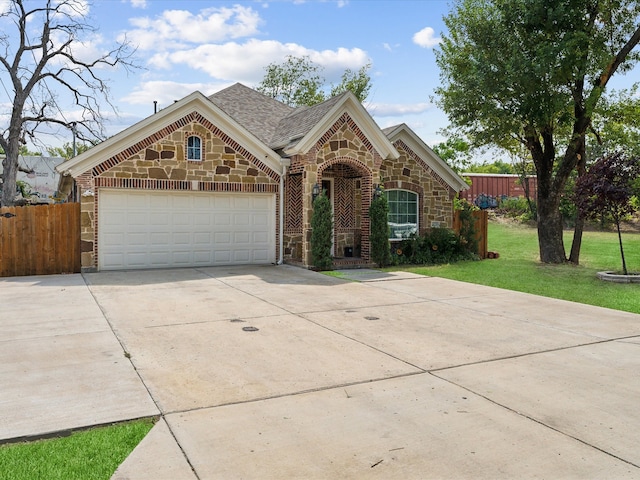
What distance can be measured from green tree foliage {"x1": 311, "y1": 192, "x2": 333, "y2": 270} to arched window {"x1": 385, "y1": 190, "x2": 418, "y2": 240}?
11.6ft

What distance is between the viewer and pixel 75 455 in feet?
12.4

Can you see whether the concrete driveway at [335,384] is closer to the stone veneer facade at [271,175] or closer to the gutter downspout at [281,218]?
the stone veneer facade at [271,175]

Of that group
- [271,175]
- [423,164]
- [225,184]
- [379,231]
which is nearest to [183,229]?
[225,184]

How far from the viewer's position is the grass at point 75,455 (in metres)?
3.52

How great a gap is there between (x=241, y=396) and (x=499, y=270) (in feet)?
40.1

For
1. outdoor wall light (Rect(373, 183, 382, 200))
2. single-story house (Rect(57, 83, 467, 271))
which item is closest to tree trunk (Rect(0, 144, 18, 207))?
single-story house (Rect(57, 83, 467, 271))

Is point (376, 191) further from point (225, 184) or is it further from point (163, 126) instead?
point (163, 126)

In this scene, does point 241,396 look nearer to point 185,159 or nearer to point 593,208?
point 185,159

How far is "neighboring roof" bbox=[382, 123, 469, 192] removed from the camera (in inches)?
692

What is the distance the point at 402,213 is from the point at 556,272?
5.23m

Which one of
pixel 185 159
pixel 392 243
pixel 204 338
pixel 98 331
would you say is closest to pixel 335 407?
pixel 204 338

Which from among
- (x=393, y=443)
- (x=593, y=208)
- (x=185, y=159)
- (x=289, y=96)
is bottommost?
(x=393, y=443)

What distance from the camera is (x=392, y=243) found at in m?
17.7

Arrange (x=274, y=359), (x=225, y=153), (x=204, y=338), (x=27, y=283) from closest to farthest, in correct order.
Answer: (x=274, y=359) → (x=204, y=338) → (x=27, y=283) → (x=225, y=153)
